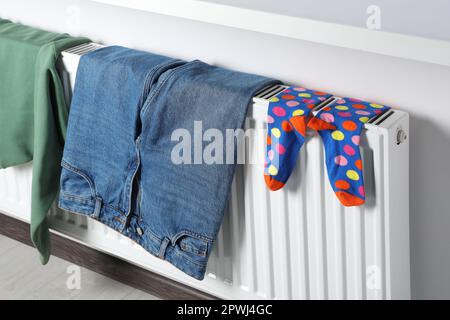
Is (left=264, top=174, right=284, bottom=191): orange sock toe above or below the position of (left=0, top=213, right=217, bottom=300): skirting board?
above

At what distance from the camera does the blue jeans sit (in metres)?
1.49

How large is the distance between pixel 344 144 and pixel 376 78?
13 cm

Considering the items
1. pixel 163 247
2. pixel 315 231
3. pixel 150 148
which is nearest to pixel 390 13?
pixel 315 231

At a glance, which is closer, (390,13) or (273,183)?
(390,13)

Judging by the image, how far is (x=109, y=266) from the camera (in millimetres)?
1956

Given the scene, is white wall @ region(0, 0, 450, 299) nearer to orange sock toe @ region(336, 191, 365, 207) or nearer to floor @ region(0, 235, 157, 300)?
orange sock toe @ region(336, 191, 365, 207)

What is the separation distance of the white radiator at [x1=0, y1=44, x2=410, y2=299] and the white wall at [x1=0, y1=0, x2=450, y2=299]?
0.03 metres

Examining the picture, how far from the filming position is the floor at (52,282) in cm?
190

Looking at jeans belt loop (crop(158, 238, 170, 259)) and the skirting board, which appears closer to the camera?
jeans belt loop (crop(158, 238, 170, 259))

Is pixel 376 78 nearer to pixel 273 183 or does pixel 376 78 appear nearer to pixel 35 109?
pixel 273 183

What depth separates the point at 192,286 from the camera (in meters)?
1.80

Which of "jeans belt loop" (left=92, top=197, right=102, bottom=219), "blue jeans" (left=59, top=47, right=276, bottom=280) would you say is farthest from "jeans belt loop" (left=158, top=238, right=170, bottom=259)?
"jeans belt loop" (left=92, top=197, right=102, bottom=219)

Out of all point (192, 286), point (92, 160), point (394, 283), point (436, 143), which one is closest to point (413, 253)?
point (394, 283)
